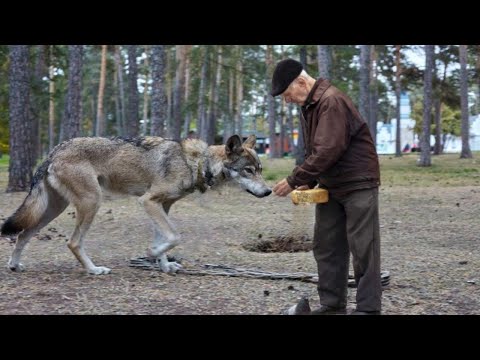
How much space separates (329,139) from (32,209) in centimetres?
410

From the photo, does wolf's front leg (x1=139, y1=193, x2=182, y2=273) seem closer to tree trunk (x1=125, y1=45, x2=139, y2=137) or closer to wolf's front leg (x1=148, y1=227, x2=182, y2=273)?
wolf's front leg (x1=148, y1=227, x2=182, y2=273)

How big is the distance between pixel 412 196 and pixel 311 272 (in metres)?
10.0

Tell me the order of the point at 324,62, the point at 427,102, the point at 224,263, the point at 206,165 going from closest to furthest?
the point at 206,165 < the point at 224,263 < the point at 324,62 < the point at 427,102

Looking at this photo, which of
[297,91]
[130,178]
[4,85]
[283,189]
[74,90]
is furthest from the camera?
[4,85]

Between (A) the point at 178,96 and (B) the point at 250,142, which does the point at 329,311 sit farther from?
(A) the point at 178,96

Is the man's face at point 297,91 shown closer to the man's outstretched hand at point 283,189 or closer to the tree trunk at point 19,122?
the man's outstretched hand at point 283,189

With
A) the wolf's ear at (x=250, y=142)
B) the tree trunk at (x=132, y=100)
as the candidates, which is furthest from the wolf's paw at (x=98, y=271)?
the tree trunk at (x=132, y=100)

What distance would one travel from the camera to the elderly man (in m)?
5.00

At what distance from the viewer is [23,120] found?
1730cm

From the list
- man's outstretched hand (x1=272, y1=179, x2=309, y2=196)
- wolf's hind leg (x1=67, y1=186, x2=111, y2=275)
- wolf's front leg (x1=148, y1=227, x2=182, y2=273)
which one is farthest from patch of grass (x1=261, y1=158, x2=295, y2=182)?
man's outstretched hand (x1=272, y1=179, x2=309, y2=196)

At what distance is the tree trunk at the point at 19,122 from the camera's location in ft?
56.5

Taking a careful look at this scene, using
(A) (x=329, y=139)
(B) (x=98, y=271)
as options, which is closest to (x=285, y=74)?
(A) (x=329, y=139)

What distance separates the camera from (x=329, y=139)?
16.3 ft
